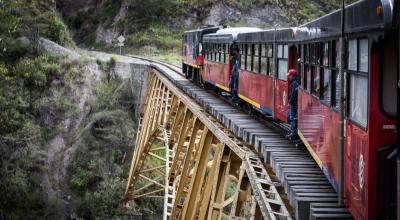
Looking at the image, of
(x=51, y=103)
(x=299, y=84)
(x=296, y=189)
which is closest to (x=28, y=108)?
(x=51, y=103)

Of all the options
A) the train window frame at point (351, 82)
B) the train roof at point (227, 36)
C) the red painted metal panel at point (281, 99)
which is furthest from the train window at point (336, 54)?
the train roof at point (227, 36)

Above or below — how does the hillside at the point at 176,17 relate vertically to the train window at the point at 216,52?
above

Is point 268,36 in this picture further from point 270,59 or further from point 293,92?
point 293,92

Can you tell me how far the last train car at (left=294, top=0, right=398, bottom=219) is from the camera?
4.95 m

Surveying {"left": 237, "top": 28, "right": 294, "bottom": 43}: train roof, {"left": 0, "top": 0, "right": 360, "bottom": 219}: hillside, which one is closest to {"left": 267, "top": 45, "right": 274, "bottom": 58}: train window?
{"left": 237, "top": 28, "right": 294, "bottom": 43}: train roof

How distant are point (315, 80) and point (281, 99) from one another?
3.35 metres

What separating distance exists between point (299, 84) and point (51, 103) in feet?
81.6

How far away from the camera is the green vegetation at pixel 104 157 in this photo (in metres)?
26.4

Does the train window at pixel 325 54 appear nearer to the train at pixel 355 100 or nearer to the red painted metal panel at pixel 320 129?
the train at pixel 355 100

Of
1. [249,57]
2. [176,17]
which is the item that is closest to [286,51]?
[249,57]

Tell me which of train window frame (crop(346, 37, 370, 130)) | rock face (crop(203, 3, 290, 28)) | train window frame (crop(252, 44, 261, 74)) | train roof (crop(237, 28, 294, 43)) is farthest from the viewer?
rock face (crop(203, 3, 290, 28))

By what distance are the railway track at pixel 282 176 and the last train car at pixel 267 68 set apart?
2.04 ft

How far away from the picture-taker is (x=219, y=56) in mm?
19047

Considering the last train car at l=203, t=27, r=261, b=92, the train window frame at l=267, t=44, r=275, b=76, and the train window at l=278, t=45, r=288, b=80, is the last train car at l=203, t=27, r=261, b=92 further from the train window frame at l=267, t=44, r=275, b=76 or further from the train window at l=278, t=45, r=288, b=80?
the train window at l=278, t=45, r=288, b=80
